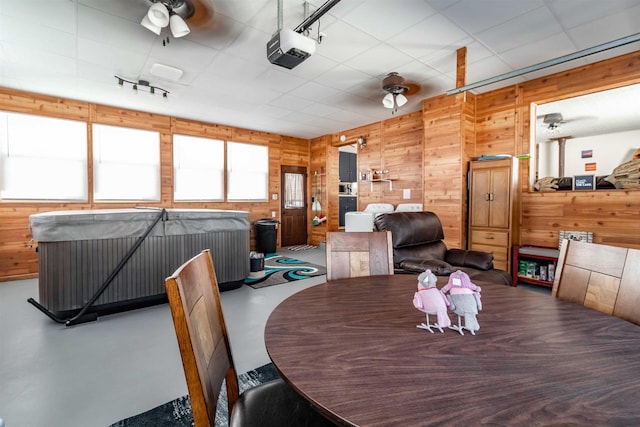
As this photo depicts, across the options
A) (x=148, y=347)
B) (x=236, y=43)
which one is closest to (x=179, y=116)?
(x=236, y=43)

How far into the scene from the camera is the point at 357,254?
5.95ft

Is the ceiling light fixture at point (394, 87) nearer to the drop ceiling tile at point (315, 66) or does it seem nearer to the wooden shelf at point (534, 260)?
the drop ceiling tile at point (315, 66)

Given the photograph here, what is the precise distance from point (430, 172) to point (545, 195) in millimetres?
1564

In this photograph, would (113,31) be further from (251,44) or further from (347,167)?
(347,167)

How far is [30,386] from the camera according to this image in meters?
1.91

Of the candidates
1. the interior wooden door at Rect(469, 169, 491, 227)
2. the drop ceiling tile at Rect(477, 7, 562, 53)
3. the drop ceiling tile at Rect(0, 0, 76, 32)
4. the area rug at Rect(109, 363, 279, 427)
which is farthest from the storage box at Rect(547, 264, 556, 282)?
the drop ceiling tile at Rect(0, 0, 76, 32)

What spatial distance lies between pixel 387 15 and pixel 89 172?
5.30 metres

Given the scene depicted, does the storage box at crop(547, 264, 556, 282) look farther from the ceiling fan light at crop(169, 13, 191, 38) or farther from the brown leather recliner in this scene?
the ceiling fan light at crop(169, 13, 191, 38)

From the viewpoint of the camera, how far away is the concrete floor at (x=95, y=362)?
1.71 m


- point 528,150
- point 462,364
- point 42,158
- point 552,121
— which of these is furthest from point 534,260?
point 42,158

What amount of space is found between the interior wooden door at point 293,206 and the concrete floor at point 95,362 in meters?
4.19

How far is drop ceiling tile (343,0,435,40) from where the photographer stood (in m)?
2.58

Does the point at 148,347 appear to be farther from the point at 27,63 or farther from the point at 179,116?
the point at 179,116

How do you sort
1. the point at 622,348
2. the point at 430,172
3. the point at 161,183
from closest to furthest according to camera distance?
the point at 622,348 → the point at 430,172 → the point at 161,183
